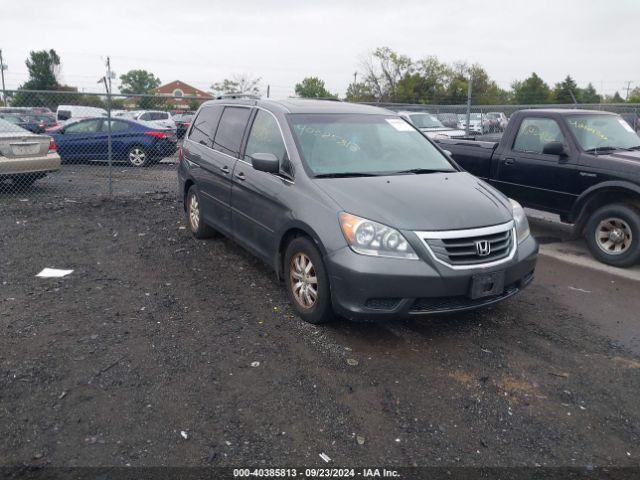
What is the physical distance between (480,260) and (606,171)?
3.30 metres

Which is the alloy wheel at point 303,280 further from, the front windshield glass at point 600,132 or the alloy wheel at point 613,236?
the front windshield glass at point 600,132

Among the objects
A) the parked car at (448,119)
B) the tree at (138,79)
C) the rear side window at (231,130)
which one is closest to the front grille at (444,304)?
the rear side window at (231,130)

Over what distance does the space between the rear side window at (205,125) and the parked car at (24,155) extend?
3870 mm

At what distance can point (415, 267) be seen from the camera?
12.3 feet

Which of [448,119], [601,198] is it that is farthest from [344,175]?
[448,119]

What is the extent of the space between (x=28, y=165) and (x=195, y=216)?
4.09m

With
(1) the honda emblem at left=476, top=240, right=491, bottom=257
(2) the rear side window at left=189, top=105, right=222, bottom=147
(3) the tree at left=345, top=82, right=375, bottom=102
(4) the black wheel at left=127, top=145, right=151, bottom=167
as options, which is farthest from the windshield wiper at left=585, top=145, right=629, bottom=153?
(3) the tree at left=345, top=82, right=375, bottom=102

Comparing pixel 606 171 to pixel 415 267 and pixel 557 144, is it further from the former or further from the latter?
pixel 415 267

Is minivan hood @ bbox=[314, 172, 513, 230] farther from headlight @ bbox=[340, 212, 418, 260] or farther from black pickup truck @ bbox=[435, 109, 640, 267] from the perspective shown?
black pickup truck @ bbox=[435, 109, 640, 267]

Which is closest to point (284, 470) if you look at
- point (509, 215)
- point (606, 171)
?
point (509, 215)

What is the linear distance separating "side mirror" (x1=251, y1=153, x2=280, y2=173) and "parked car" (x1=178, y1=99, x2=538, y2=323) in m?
0.01

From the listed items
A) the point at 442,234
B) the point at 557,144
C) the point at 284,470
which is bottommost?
the point at 284,470

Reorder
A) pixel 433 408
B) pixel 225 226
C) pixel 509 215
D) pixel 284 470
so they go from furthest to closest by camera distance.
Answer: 1. pixel 225 226
2. pixel 509 215
3. pixel 433 408
4. pixel 284 470

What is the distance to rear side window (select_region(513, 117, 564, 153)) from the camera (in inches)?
275
